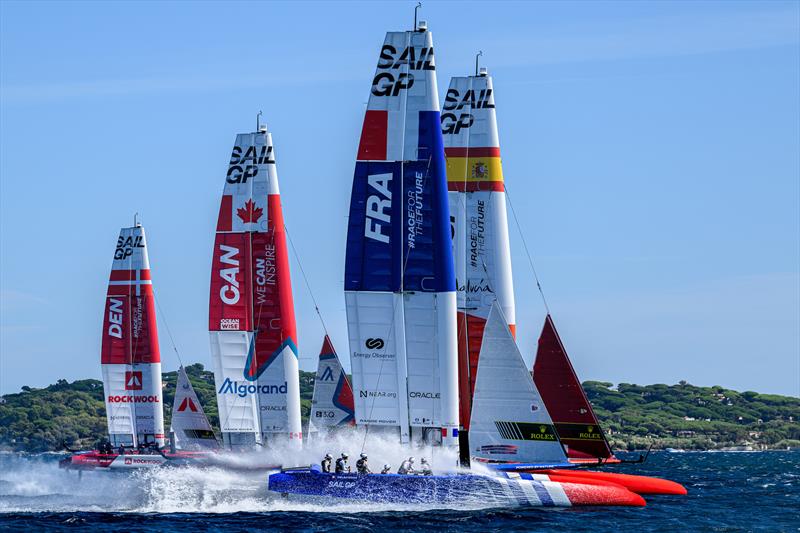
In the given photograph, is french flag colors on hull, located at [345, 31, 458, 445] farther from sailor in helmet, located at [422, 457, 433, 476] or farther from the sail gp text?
sailor in helmet, located at [422, 457, 433, 476]

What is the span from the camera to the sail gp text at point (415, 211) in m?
40.4

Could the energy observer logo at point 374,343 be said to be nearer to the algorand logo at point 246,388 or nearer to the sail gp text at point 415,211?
the sail gp text at point 415,211

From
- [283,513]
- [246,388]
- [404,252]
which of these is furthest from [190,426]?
[404,252]

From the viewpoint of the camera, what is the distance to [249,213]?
5397 centimetres

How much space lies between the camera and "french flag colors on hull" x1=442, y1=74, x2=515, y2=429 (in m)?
47.3

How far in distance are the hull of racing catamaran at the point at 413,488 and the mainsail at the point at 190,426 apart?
855 inches

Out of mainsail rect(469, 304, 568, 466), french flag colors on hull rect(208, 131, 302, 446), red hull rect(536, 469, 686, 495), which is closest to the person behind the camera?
mainsail rect(469, 304, 568, 466)

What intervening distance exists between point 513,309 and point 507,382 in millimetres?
6180

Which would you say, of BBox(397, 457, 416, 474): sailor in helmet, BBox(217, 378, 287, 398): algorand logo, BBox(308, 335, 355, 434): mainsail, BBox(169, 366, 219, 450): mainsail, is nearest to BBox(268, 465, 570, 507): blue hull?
BBox(397, 457, 416, 474): sailor in helmet

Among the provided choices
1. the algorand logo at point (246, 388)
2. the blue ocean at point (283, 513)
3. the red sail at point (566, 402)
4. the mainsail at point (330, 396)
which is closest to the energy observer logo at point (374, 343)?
the blue ocean at point (283, 513)

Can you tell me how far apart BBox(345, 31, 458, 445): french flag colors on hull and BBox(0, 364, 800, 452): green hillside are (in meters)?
87.1

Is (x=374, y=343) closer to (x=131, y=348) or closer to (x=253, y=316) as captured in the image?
(x=253, y=316)

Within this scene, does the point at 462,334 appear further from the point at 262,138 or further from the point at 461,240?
the point at 262,138

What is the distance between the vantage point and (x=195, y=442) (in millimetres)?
61156
